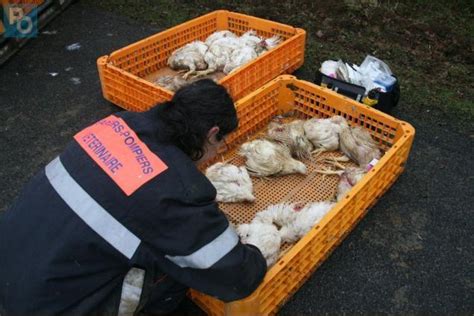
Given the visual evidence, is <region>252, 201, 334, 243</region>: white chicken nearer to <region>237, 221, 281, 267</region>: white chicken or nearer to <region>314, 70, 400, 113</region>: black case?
<region>237, 221, 281, 267</region>: white chicken

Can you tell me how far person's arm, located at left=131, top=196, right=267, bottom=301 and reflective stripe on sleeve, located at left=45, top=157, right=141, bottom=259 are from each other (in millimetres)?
74

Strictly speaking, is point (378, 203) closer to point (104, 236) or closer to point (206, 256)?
point (206, 256)

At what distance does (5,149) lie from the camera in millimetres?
3992

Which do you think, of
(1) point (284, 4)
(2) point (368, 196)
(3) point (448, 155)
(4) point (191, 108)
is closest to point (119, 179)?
(4) point (191, 108)

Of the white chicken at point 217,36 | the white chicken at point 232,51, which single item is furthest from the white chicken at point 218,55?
the white chicken at point 217,36

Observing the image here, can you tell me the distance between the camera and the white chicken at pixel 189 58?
4.69 meters

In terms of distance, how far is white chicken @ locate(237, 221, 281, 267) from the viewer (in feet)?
9.05

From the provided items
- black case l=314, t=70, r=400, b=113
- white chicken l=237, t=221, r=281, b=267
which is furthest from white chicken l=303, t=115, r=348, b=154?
white chicken l=237, t=221, r=281, b=267

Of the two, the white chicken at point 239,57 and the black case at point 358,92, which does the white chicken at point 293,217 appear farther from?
the white chicken at point 239,57

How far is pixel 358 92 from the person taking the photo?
4.10 m

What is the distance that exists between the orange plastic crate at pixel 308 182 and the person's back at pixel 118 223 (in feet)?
1.49

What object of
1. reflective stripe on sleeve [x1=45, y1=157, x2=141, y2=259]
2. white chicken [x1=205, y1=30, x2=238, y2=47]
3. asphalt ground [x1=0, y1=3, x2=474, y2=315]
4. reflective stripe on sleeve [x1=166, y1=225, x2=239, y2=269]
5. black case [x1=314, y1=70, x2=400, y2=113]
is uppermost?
reflective stripe on sleeve [x1=45, y1=157, x2=141, y2=259]

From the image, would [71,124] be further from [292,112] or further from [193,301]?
[193,301]

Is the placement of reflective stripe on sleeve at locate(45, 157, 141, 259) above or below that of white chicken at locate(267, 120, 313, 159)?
above
